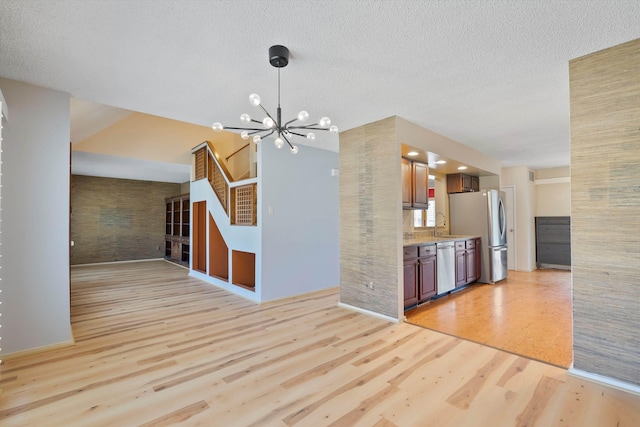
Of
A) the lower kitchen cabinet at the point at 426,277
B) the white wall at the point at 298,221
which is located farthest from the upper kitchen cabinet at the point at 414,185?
the white wall at the point at 298,221

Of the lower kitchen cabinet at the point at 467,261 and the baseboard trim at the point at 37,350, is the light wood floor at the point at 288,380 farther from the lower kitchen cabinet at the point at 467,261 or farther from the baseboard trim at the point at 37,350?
the lower kitchen cabinet at the point at 467,261

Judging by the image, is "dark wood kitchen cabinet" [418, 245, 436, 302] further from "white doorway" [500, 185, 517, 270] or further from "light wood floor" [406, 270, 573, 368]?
"white doorway" [500, 185, 517, 270]

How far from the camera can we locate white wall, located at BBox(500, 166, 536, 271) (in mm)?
6844

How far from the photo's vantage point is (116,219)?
29.3ft

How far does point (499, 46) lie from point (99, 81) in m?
3.33

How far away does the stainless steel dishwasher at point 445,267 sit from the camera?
4441 millimetres

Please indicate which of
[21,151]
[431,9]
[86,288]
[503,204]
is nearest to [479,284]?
[503,204]

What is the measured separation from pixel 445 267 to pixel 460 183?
2176 millimetres

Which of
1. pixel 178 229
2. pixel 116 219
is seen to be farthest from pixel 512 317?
pixel 116 219

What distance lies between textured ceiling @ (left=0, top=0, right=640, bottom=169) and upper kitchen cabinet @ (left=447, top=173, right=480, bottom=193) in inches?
99.6

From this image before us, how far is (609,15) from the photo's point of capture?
1.82 m

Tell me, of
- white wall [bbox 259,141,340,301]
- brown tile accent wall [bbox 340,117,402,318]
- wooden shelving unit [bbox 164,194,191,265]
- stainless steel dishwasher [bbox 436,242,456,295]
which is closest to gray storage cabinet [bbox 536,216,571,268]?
stainless steel dishwasher [bbox 436,242,456,295]

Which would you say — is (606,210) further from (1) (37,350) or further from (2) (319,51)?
(1) (37,350)

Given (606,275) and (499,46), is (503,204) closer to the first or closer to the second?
(606,275)
